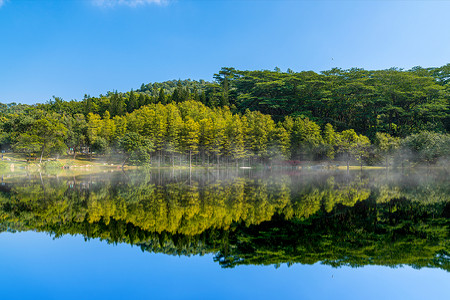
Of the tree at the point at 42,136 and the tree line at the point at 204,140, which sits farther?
the tree line at the point at 204,140

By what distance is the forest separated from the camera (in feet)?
150

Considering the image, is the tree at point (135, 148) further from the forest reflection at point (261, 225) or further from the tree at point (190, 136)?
the forest reflection at point (261, 225)

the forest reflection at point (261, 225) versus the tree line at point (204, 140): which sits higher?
the tree line at point (204, 140)

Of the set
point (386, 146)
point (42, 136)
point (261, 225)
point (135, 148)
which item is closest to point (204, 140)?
point (135, 148)

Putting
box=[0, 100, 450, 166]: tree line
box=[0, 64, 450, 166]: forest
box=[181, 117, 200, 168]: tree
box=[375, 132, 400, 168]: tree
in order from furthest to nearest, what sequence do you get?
box=[181, 117, 200, 168]: tree → box=[375, 132, 400, 168]: tree → box=[0, 64, 450, 166]: forest → box=[0, 100, 450, 166]: tree line

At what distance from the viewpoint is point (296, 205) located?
1163cm

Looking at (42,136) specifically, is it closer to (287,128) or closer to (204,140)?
(204,140)

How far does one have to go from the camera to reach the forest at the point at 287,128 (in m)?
45.8

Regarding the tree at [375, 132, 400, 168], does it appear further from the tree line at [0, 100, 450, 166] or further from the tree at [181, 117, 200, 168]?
the tree at [181, 117, 200, 168]

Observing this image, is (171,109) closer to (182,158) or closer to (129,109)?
(182,158)

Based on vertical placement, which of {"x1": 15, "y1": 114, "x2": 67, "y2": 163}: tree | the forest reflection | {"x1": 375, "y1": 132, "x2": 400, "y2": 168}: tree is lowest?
the forest reflection

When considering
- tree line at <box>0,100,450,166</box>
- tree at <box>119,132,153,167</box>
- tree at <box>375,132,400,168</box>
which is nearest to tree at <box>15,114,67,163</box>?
tree line at <box>0,100,450,166</box>

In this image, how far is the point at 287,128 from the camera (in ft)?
181

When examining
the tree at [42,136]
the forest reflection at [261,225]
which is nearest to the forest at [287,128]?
the tree at [42,136]
